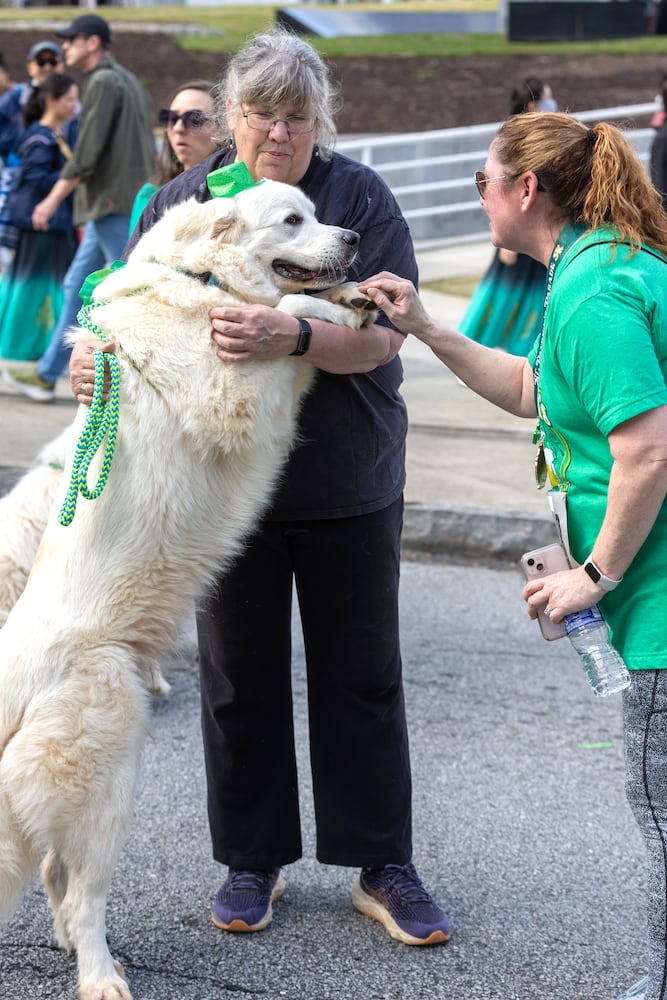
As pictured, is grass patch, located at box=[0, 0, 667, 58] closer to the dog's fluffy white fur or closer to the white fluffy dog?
the dog's fluffy white fur

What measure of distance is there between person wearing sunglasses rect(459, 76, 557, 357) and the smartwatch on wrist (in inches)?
271

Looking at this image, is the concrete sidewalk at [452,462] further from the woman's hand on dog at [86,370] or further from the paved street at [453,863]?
the woman's hand on dog at [86,370]

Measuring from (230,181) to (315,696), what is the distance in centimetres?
151

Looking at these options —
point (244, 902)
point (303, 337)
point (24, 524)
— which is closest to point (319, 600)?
point (303, 337)

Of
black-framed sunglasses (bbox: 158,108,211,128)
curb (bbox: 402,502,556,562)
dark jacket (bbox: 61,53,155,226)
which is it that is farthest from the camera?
dark jacket (bbox: 61,53,155,226)

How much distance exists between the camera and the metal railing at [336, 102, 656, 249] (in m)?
16.0

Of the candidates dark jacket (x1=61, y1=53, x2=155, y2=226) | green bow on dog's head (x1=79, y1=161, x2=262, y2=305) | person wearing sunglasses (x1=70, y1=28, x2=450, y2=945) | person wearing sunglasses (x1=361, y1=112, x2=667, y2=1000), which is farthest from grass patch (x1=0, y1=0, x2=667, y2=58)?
person wearing sunglasses (x1=361, y1=112, x2=667, y2=1000)

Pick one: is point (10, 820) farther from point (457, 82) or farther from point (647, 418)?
point (457, 82)

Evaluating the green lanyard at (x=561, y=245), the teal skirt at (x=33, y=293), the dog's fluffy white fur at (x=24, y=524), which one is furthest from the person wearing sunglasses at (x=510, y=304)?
the green lanyard at (x=561, y=245)

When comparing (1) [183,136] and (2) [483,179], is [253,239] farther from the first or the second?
(1) [183,136]

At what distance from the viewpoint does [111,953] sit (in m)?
3.29

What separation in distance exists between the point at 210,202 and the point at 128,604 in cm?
110

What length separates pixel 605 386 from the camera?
2.48m

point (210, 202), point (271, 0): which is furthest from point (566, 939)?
point (271, 0)
